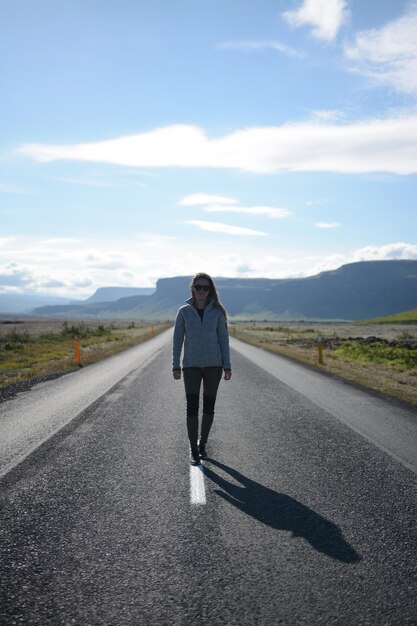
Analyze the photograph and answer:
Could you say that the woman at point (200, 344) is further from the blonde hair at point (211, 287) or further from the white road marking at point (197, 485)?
the white road marking at point (197, 485)

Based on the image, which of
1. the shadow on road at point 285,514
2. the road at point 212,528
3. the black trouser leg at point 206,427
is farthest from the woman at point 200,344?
the shadow on road at point 285,514

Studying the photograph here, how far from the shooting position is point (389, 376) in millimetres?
18000

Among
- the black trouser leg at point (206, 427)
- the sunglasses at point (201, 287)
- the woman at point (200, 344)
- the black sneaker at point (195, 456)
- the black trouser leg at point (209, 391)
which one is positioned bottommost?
the black sneaker at point (195, 456)

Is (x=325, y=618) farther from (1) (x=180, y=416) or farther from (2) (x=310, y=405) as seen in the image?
(2) (x=310, y=405)

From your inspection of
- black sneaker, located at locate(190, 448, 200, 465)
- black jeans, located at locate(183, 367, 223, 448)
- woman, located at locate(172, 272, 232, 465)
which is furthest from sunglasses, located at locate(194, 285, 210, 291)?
black sneaker, located at locate(190, 448, 200, 465)

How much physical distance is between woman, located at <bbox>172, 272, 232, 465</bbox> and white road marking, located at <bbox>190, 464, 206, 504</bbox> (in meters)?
0.29

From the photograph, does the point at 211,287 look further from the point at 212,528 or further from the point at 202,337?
the point at 212,528

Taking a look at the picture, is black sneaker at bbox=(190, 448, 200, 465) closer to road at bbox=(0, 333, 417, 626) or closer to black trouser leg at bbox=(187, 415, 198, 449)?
black trouser leg at bbox=(187, 415, 198, 449)

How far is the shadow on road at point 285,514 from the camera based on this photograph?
4.01 meters

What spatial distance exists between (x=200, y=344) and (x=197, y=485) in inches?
68.7

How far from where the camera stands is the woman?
647 cm

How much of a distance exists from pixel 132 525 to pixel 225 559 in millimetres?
996

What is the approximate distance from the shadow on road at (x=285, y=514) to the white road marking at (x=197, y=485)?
0.40 feet

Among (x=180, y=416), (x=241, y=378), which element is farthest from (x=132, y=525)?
Answer: (x=241, y=378)
